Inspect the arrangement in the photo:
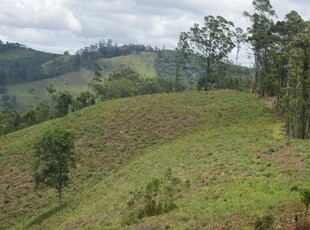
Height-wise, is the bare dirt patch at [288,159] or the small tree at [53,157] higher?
the bare dirt patch at [288,159]

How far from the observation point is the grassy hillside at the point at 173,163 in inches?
834

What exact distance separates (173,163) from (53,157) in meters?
10.1

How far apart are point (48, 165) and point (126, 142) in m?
16.1

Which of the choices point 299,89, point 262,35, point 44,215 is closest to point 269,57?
point 262,35

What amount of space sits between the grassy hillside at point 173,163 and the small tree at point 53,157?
8.66 ft

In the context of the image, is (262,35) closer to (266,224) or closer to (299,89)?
(299,89)

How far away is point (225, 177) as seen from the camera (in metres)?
26.8

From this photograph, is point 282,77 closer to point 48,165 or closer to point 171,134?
point 171,134

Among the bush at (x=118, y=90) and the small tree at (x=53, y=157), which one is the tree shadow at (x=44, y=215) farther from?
the bush at (x=118, y=90)

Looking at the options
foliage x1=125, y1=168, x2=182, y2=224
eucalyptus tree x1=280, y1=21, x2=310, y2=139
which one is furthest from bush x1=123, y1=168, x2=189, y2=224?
eucalyptus tree x1=280, y1=21, x2=310, y2=139

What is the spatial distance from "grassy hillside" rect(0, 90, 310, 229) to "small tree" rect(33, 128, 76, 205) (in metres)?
2.64

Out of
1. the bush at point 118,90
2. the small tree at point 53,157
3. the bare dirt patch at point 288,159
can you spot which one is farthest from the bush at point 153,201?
the bush at point 118,90

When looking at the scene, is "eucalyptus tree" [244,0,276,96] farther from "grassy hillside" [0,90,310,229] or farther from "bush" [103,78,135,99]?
"bush" [103,78,135,99]

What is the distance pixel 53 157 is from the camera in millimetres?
37656
